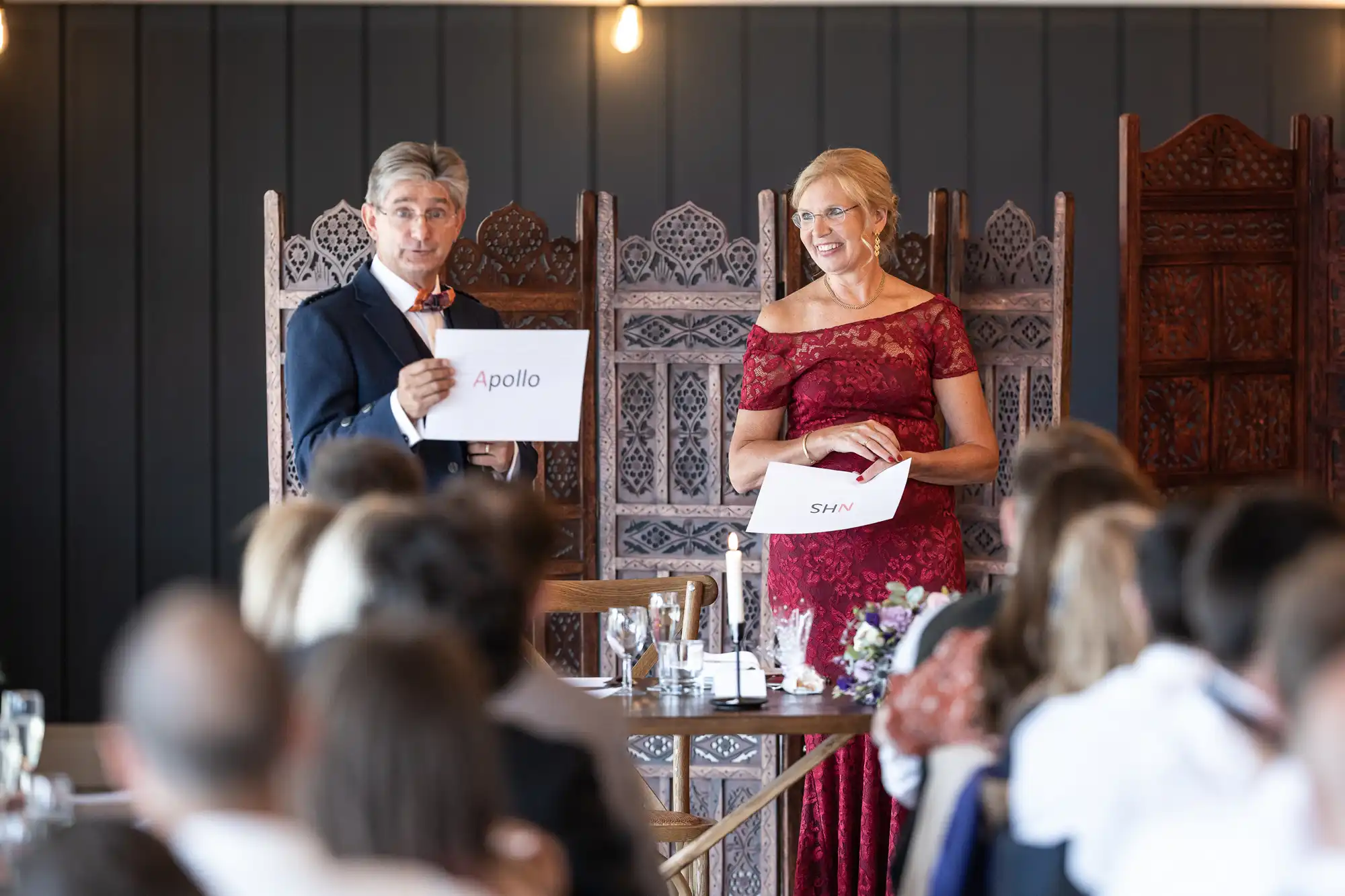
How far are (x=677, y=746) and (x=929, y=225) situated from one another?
5.76ft

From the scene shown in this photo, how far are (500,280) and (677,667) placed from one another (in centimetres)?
194

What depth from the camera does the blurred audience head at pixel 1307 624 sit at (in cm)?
117

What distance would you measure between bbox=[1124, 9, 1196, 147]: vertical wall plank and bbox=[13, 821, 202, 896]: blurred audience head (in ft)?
17.7

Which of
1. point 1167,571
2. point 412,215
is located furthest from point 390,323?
point 1167,571

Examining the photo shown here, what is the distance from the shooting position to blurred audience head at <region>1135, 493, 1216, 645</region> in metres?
1.60

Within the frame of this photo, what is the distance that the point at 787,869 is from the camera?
3.91m

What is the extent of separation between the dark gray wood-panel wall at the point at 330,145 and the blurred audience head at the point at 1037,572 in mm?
4073

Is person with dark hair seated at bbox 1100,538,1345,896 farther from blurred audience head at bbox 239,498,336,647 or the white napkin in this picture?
the white napkin

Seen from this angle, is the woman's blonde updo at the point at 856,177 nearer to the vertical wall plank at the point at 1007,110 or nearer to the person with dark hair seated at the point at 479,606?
the person with dark hair seated at the point at 479,606

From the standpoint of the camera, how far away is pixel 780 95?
19.5ft

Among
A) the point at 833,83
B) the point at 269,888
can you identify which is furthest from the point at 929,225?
the point at 269,888

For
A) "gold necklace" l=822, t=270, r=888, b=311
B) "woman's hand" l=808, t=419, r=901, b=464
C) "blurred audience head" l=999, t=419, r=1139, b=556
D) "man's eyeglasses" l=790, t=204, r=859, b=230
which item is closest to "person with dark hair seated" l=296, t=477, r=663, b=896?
"blurred audience head" l=999, t=419, r=1139, b=556

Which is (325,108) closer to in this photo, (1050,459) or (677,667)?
(677,667)

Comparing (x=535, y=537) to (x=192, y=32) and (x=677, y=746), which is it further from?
(x=192, y=32)
